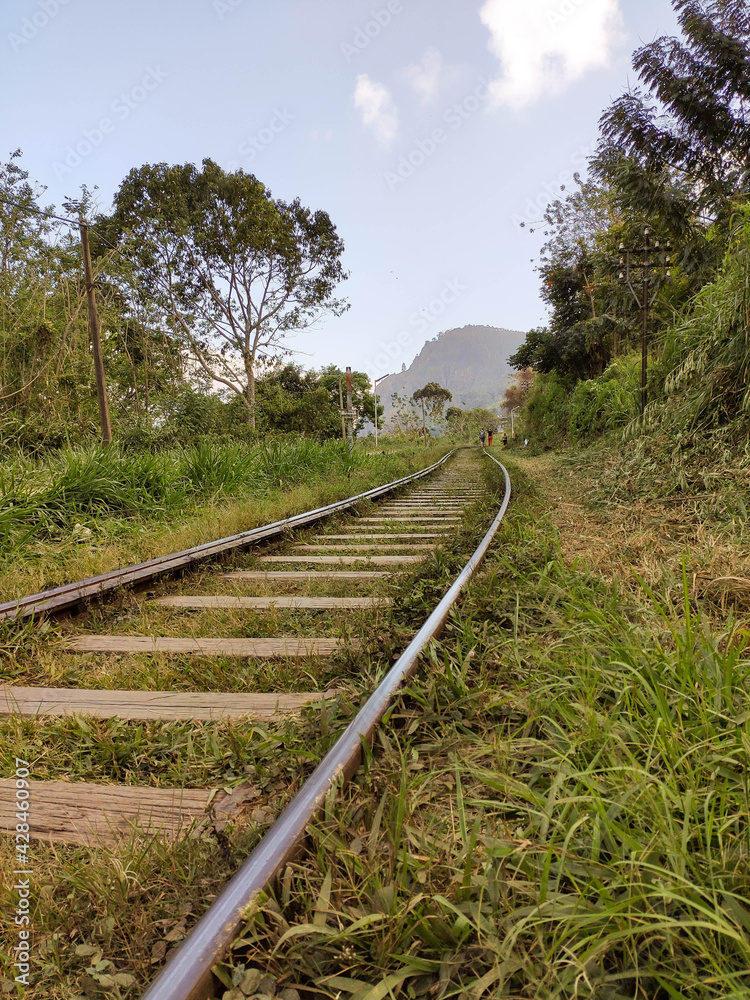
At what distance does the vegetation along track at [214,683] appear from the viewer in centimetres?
111

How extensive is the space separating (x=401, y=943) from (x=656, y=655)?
1158 mm

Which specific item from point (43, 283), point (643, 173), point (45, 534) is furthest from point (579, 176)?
point (45, 534)

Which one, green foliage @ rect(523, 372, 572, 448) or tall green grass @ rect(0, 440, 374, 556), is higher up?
green foliage @ rect(523, 372, 572, 448)

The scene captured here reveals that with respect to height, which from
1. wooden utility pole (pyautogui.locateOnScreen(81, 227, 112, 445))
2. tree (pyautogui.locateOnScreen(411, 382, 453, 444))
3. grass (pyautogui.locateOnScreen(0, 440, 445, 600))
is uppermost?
tree (pyautogui.locateOnScreen(411, 382, 453, 444))

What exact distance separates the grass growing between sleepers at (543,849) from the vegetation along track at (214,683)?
0.08 meters

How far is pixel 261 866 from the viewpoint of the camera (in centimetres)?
96

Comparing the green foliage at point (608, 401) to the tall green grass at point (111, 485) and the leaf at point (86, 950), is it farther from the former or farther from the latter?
the leaf at point (86, 950)

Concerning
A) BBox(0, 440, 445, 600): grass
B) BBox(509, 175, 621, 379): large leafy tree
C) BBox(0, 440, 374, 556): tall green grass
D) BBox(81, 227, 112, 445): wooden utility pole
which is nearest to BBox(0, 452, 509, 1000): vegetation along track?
BBox(0, 440, 445, 600): grass

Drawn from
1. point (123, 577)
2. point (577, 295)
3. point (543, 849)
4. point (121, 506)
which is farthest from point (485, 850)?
point (577, 295)

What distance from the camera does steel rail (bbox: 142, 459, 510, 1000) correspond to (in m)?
0.75

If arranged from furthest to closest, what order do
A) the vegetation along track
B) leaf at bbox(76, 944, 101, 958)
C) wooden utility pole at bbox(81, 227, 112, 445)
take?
wooden utility pole at bbox(81, 227, 112, 445)
the vegetation along track
leaf at bbox(76, 944, 101, 958)

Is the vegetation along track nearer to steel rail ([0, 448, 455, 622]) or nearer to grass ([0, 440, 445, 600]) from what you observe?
steel rail ([0, 448, 455, 622])

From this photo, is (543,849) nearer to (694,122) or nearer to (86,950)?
(86,950)

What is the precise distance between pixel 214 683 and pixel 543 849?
1.32 metres
